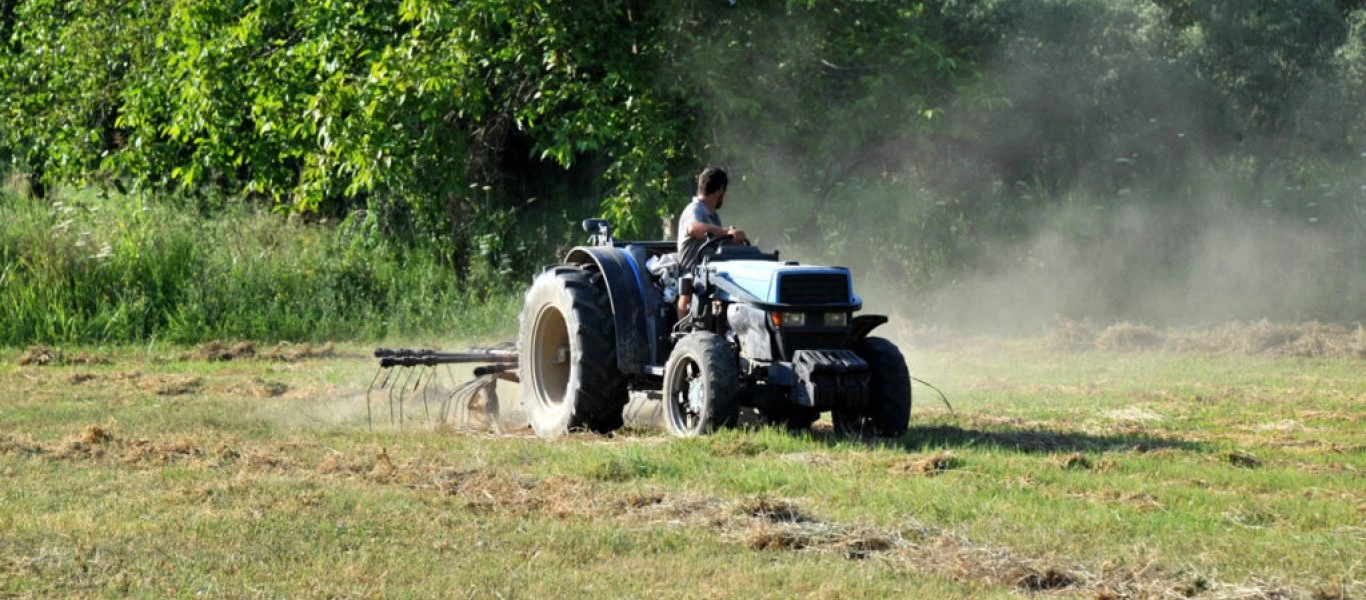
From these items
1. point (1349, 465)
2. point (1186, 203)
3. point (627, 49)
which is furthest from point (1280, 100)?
point (1349, 465)

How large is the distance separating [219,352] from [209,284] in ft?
9.04

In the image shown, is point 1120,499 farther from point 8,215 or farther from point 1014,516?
point 8,215

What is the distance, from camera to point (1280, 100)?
27891 mm

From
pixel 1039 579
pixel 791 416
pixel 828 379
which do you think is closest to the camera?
pixel 1039 579

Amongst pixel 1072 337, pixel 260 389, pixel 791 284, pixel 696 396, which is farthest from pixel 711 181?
pixel 1072 337

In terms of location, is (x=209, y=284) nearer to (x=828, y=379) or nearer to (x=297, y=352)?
(x=297, y=352)

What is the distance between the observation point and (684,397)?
1130cm

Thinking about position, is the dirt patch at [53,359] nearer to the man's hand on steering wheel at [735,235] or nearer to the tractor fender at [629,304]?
the tractor fender at [629,304]

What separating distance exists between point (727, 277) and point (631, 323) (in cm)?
81

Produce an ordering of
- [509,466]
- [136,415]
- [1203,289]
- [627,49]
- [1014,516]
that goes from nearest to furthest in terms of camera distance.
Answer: [1014,516] → [509,466] → [136,415] → [627,49] → [1203,289]

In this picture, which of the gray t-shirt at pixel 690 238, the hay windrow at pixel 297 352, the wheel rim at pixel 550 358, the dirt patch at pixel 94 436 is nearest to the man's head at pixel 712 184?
the gray t-shirt at pixel 690 238

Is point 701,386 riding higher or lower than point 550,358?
lower

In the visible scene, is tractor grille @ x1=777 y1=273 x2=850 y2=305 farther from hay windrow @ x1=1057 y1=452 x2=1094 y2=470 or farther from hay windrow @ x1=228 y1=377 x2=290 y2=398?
hay windrow @ x1=228 y1=377 x2=290 y2=398

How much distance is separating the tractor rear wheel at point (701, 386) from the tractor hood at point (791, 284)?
43 centimetres
